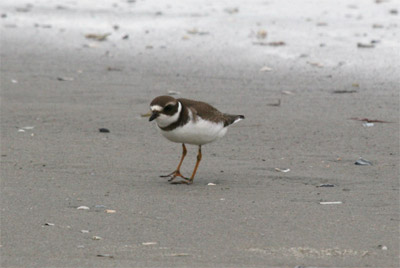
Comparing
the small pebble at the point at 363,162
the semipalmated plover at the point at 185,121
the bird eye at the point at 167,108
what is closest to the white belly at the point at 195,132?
the semipalmated plover at the point at 185,121

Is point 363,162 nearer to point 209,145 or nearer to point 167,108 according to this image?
point 209,145

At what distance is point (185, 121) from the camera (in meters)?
5.85

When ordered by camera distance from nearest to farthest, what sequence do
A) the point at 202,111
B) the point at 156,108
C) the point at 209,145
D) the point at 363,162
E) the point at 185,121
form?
the point at 156,108 < the point at 185,121 < the point at 202,111 < the point at 363,162 < the point at 209,145

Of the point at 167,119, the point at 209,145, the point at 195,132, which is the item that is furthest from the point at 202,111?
the point at 209,145

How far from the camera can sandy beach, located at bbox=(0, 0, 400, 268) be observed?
4598 mm

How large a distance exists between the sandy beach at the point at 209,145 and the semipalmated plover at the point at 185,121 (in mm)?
347

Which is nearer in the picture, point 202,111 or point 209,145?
point 202,111

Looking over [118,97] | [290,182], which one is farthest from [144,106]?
[290,182]

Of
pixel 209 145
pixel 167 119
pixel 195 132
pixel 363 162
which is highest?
pixel 167 119

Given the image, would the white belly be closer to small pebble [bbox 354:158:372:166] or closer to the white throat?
the white throat

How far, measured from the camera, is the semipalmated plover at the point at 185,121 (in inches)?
226

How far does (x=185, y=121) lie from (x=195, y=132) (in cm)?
13

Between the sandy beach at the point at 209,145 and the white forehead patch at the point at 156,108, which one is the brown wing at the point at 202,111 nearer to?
the white forehead patch at the point at 156,108

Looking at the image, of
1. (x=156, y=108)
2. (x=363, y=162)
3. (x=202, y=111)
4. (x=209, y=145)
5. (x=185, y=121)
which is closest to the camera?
(x=156, y=108)
